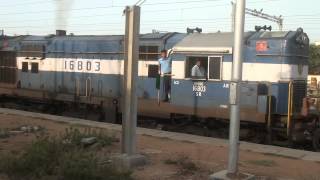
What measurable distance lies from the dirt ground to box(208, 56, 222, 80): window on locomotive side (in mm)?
2852

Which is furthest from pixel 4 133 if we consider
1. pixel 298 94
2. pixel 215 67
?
pixel 298 94

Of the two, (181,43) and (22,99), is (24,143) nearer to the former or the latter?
(181,43)

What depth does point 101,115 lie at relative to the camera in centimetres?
1736

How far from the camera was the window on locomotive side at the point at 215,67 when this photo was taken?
13.9 m

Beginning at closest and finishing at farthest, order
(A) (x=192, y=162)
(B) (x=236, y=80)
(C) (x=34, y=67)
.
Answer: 1. (B) (x=236, y=80)
2. (A) (x=192, y=162)
3. (C) (x=34, y=67)

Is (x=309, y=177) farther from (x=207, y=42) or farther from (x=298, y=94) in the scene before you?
(x=207, y=42)

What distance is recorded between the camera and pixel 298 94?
13.5 m

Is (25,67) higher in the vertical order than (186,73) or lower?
higher

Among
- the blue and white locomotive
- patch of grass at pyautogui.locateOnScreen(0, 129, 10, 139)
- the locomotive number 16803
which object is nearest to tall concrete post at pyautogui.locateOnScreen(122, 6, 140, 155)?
patch of grass at pyautogui.locateOnScreen(0, 129, 10, 139)

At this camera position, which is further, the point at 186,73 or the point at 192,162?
the point at 186,73

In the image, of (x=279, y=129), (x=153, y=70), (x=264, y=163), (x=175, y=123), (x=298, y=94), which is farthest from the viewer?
(x=153, y=70)

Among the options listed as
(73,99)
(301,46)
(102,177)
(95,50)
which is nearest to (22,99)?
(73,99)

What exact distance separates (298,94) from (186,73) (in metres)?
3.09

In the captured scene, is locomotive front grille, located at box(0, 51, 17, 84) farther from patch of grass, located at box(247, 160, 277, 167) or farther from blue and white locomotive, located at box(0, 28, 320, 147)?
patch of grass, located at box(247, 160, 277, 167)
